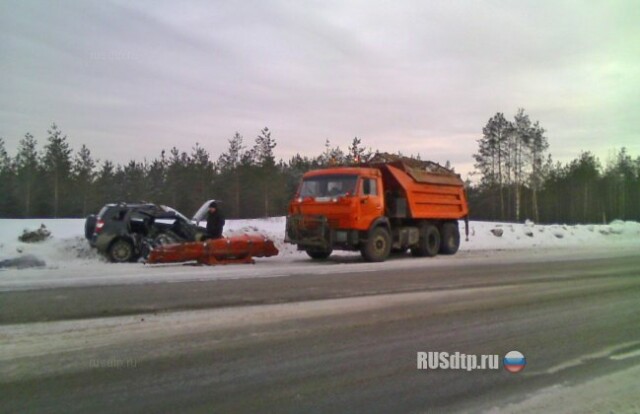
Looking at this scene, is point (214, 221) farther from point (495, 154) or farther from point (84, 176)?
point (495, 154)

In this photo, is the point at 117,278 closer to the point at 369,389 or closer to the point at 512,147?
the point at 369,389

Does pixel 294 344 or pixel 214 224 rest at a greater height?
pixel 214 224

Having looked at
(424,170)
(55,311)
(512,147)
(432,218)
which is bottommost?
(55,311)

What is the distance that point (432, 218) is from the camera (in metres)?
20.4

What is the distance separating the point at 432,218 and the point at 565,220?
6062 centimetres

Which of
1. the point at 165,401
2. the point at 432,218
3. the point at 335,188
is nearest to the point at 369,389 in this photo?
the point at 165,401

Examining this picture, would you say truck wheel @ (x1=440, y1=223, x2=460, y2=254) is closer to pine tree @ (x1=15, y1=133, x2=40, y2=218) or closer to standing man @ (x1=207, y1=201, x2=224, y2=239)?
standing man @ (x1=207, y1=201, x2=224, y2=239)

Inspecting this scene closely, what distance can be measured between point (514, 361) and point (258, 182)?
145ft

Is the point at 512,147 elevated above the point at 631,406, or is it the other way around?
the point at 512,147

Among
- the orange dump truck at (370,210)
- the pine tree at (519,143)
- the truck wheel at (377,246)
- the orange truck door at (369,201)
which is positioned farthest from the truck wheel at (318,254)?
the pine tree at (519,143)

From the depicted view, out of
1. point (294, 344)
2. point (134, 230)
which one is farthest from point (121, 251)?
point (294, 344)

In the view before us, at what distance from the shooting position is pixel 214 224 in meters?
17.2
